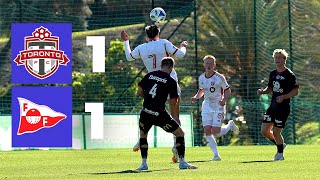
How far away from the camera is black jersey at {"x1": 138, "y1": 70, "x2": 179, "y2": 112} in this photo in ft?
52.2

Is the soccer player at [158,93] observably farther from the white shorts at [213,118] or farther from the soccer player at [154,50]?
the white shorts at [213,118]

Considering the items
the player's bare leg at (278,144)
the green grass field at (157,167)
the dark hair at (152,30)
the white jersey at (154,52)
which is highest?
the dark hair at (152,30)

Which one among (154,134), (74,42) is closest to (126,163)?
(154,134)

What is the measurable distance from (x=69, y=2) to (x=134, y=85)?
11.3m

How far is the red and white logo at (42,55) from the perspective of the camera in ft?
96.8

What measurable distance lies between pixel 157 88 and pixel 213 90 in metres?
5.02

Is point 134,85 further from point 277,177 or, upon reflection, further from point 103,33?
point 277,177

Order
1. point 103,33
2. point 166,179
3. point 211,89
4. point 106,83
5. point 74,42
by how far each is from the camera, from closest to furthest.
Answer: point 166,179
point 211,89
point 106,83
point 103,33
point 74,42

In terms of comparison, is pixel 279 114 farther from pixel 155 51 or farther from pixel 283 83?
pixel 155 51

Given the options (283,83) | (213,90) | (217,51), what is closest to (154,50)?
(283,83)

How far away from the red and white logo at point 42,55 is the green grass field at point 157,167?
7.12 metres

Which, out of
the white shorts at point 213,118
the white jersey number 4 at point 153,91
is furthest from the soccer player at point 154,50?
the white shorts at point 213,118

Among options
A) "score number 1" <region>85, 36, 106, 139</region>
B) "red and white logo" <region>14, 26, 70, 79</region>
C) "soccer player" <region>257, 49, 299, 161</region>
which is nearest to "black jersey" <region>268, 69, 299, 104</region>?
"soccer player" <region>257, 49, 299, 161</region>

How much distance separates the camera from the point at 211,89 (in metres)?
20.8
